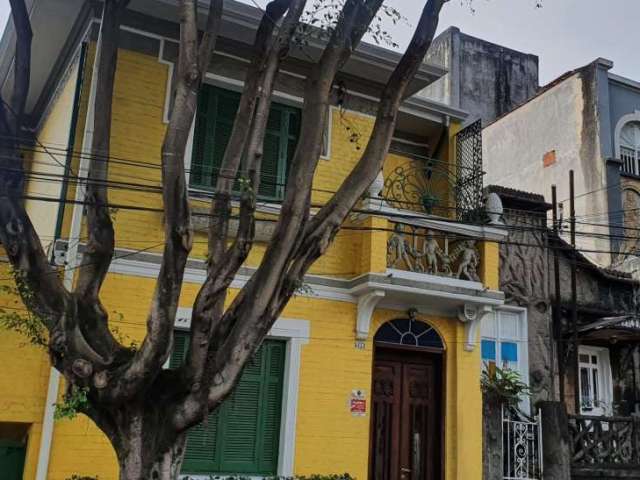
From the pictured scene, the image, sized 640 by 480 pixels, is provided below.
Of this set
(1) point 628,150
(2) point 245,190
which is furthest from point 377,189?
(1) point 628,150

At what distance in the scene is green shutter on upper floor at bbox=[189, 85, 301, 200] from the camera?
1050 cm

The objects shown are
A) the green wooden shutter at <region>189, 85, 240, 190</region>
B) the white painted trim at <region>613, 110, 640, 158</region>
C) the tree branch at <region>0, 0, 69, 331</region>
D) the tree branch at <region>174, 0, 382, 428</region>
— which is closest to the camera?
the tree branch at <region>174, 0, 382, 428</region>

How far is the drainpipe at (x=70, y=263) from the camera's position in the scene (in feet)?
27.9

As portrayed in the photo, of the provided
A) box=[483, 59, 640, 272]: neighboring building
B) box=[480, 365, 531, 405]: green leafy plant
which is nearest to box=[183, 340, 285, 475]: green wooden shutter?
box=[480, 365, 531, 405]: green leafy plant

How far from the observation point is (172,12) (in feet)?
33.1

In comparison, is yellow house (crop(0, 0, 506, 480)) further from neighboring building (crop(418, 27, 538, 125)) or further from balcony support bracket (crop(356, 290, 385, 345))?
neighboring building (crop(418, 27, 538, 125))

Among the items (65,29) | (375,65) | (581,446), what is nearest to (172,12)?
(65,29)

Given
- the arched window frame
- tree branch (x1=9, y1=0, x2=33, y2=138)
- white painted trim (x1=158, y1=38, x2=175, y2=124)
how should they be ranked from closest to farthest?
tree branch (x1=9, y1=0, x2=33, y2=138)
white painted trim (x1=158, y1=38, x2=175, y2=124)
the arched window frame

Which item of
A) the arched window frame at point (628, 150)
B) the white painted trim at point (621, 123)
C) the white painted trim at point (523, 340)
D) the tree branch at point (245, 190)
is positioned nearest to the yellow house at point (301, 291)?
the tree branch at point (245, 190)

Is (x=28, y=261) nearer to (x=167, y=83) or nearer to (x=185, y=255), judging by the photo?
(x=185, y=255)

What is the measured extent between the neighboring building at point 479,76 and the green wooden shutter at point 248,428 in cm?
1619

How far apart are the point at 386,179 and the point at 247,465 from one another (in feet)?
17.4

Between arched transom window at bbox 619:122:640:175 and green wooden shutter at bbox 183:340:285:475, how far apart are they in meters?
14.9

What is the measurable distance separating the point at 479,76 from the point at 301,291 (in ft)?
60.5
